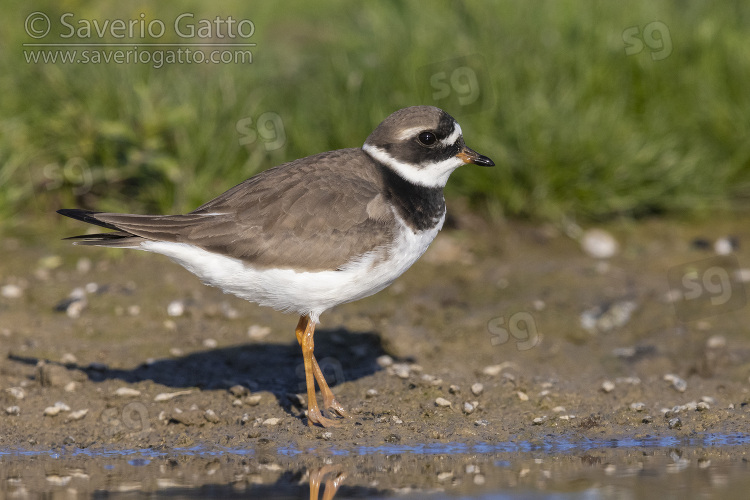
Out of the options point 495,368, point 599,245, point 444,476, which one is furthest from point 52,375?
point 599,245

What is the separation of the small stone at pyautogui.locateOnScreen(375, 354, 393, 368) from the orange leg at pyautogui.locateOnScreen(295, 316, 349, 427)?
29.4 inches

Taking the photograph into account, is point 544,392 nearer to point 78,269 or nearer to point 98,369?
point 98,369

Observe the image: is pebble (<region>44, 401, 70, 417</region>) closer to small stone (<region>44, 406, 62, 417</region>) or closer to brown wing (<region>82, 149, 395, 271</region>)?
small stone (<region>44, 406, 62, 417</region>)

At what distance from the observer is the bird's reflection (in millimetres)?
5414

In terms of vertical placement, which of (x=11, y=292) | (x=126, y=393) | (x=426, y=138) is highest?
(x=426, y=138)

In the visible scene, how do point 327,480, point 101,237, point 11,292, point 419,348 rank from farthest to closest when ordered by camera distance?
point 11,292 < point 419,348 < point 101,237 < point 327,480

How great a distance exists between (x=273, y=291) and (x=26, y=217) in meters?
4.80

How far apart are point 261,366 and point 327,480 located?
2.37m

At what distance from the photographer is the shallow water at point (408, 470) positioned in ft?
17.7

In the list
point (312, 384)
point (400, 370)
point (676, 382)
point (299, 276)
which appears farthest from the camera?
point (400, 370)

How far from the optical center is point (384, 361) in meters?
7.91

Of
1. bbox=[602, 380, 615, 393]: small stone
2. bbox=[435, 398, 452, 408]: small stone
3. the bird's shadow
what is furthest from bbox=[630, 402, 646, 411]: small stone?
the bird's shadow

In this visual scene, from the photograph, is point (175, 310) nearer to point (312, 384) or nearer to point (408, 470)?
point (312, 384)

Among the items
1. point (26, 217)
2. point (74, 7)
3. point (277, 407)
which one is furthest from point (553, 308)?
point (74, 7)
